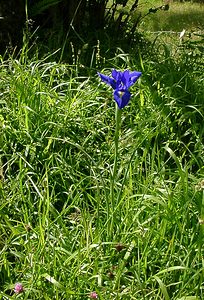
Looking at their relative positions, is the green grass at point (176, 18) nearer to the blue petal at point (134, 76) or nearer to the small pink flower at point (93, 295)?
the blue petal at point (134, 76)

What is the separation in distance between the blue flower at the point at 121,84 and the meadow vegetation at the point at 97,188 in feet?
1.40

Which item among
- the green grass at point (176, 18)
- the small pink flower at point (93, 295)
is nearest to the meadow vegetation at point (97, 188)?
the small pink flower at point (93, 295)

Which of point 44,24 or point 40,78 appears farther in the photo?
point 44,24

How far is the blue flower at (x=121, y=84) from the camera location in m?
2.11

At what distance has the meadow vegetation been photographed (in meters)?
2.31

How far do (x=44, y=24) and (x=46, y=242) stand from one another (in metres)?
2.72

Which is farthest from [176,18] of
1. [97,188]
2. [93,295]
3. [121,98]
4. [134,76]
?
[93,295]

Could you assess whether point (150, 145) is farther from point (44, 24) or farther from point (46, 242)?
point (44, 24)

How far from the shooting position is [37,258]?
2328 mm

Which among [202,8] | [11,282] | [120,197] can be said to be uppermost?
[120,197]

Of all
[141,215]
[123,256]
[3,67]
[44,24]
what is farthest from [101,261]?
[44,24]

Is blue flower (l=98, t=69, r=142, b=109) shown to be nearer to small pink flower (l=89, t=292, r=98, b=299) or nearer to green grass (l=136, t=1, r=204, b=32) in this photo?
small pink flower (l=89, t=292, r=98, b=299)

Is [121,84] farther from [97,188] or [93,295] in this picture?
[93,295]

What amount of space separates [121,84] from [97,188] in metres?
0.46
